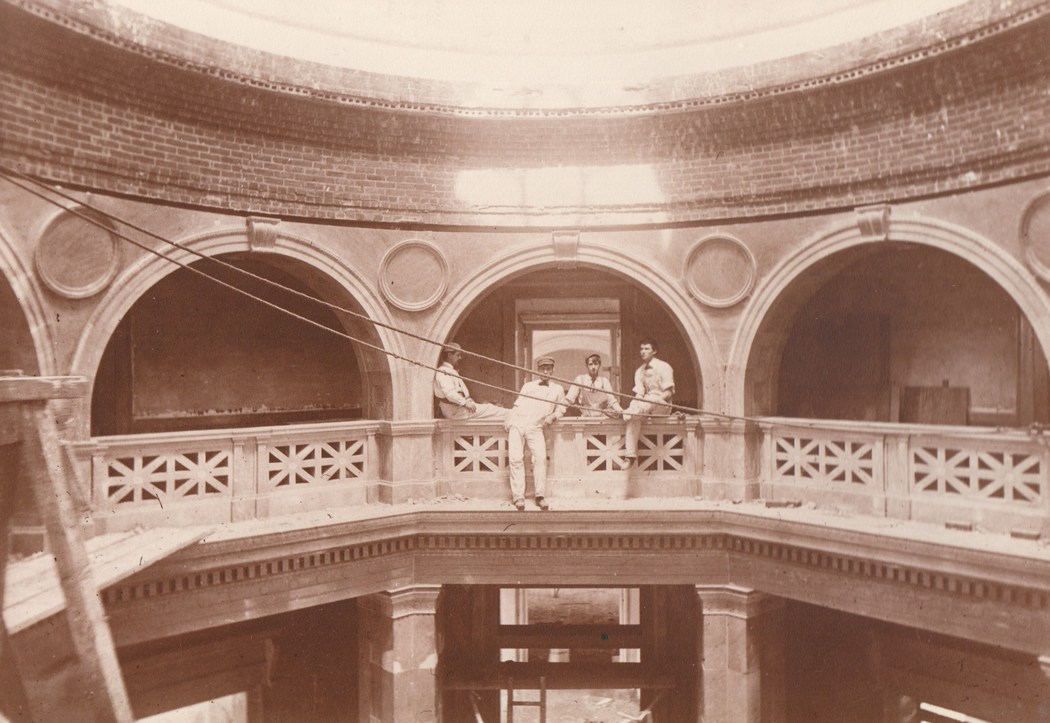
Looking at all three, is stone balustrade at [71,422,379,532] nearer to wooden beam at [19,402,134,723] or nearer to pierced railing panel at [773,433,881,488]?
wooden beam at [19,402,134,723]

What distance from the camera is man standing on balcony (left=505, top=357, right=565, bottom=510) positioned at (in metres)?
9.05

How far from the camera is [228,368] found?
10.8 meters

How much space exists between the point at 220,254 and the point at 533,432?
3807mm

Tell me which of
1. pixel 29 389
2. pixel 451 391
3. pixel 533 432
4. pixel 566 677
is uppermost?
pixel 29 389

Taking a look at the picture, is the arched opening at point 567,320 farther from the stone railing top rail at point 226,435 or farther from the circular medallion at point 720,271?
the stone railing top rail at point 226,435

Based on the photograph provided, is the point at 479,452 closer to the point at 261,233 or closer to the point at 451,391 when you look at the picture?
the point at 451,391

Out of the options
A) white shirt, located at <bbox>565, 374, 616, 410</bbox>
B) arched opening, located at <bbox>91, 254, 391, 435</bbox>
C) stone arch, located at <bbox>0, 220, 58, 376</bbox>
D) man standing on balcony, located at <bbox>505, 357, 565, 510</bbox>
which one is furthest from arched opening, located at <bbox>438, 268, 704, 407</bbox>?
stone arch, located at <bbox>0, 220, 58, 376</bbox>

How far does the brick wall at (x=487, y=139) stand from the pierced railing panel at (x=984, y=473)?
2.41m

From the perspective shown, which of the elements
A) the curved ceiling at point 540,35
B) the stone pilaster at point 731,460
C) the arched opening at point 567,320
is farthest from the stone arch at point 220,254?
the stone pilaster at point 731,460

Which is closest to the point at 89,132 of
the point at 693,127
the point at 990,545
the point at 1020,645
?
the point at 693,127

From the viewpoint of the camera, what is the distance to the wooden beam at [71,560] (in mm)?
4062

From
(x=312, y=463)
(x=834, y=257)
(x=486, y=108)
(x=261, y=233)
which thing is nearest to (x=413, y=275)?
(x=261, y=233)

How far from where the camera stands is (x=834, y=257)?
891 cm

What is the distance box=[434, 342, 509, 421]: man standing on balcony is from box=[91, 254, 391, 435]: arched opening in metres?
0.59
